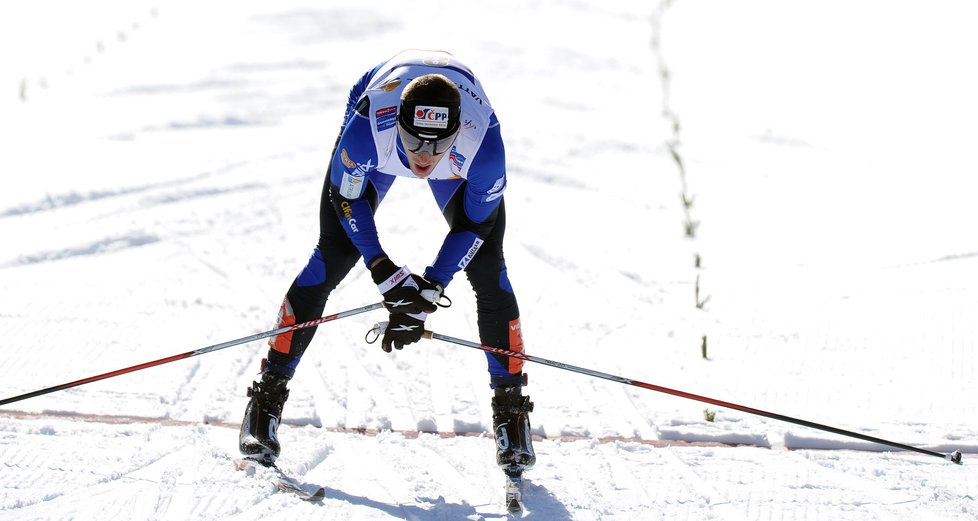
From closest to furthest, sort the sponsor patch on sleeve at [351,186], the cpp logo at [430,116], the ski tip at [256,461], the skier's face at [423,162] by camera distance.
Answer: the cpp logo at [430,116]
the skier's face at [423,162]
the sponsor patch on sleeve at [351,186]
the ski tip at [256,461]

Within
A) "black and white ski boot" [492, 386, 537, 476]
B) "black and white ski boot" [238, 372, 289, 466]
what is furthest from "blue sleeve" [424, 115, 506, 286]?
"black and white ski boot" [238, 372, 289, 466]

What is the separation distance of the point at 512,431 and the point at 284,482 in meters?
0.99

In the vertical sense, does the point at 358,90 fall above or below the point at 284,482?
above

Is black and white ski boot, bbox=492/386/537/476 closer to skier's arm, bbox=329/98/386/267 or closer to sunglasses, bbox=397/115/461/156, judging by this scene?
skier's arm, bbox=329/98/386/267

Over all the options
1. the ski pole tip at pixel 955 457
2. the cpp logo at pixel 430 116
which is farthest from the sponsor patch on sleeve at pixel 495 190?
the ski pole tip at pixel 955 457

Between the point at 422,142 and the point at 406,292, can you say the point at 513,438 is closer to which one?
the point at 406,292

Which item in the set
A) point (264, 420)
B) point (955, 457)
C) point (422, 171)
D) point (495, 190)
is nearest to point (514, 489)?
point (264, 420)

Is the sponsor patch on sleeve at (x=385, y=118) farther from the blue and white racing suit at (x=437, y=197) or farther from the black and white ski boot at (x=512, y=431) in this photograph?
the black and white ski boot at (x=512, y=431)

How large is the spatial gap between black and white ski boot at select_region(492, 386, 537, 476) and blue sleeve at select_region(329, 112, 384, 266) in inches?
34.0

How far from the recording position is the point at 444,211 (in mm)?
4352

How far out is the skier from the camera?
3816 millimetres

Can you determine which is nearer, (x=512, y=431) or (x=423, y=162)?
(x=423, y=162)

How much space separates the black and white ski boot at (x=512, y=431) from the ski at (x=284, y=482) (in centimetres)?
78

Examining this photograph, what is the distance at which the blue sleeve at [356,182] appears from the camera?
3.93 metres
